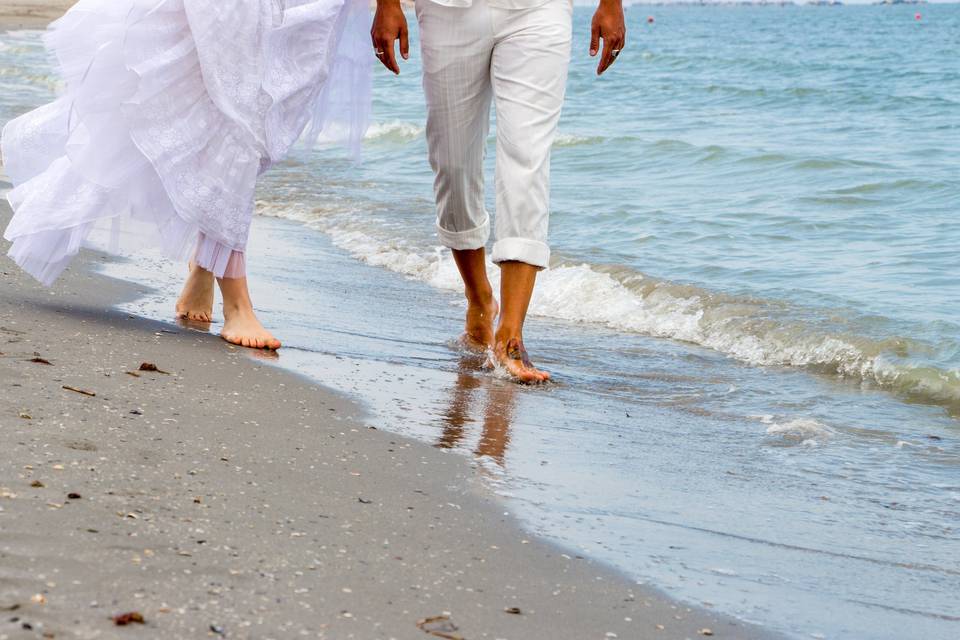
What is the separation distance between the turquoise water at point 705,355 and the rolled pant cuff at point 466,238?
1.29ft

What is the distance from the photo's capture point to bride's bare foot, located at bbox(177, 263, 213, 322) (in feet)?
14.2

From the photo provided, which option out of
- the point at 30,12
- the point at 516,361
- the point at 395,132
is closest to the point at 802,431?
the point at 516,361

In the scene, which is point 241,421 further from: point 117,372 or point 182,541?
point 182,541

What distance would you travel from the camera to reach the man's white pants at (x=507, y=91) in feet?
13.3

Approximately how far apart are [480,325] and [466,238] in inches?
13.3

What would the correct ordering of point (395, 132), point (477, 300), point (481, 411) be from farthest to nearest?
point (395, 132) → point (477, 300) → point (481, 411)

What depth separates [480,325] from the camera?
4.68 m

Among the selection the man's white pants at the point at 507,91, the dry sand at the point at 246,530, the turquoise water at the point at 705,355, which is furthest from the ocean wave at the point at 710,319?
the dry sand at the point at 246,530

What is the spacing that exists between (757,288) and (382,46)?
9.94ft

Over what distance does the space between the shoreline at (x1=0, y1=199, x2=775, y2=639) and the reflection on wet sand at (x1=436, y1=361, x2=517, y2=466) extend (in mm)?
188

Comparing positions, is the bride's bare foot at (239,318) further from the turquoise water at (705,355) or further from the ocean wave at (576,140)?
the ocean wave at (576,140)

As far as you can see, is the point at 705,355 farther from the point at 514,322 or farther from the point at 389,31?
the point at 389,31

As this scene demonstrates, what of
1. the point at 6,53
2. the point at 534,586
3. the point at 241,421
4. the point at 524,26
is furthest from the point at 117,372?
the point at 6,53

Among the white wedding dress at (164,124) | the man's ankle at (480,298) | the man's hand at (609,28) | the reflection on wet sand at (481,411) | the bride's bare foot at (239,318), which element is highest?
the man's hand at (609,28)
